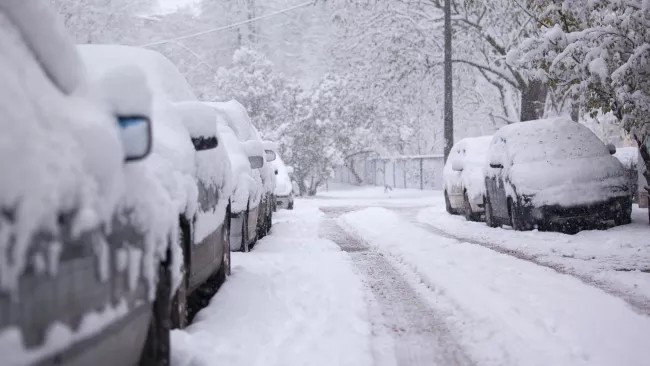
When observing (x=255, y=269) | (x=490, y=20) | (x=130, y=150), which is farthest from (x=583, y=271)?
(x=490, y=20)

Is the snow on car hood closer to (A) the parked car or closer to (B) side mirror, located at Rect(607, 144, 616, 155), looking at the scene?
(B) side mirror, located at Rect(607, 144, 616, 155)

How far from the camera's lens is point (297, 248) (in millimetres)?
9398

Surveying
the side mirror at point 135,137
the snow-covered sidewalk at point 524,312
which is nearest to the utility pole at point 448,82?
the snow-covered sidewalk at point 524,312

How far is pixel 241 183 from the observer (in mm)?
7492

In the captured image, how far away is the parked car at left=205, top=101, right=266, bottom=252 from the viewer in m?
7.54

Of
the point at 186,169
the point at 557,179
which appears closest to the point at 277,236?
the point at 557,179

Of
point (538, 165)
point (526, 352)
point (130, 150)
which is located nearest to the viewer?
point (130, 150)

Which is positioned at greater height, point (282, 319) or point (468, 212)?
point (468, 212)

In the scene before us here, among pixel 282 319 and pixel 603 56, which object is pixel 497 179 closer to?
pixel 603 56

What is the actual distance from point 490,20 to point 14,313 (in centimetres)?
1999

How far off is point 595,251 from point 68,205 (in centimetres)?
769

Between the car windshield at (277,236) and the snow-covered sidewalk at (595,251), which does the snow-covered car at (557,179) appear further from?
the snow-covered sidewalk at (595,251)

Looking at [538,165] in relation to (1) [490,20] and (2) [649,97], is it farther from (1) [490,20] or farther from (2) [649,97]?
(1) [490,20]

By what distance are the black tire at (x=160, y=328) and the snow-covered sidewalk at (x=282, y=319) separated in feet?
2.12
